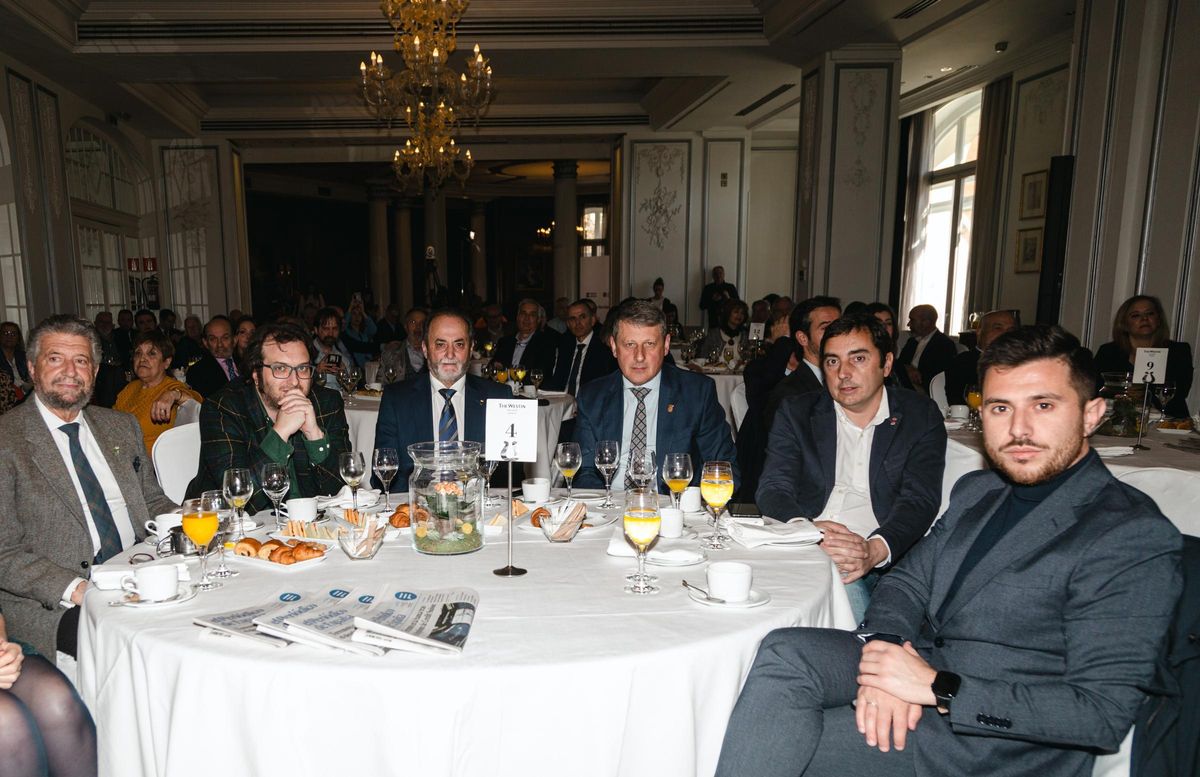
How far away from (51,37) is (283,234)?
40.1 feet

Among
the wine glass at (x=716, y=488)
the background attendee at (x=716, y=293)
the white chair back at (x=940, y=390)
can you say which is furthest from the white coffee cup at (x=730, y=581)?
the background attendee at (x=716, y=293)

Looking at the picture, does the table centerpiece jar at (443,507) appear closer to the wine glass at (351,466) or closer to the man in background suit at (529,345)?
the wine glass at (351,466)

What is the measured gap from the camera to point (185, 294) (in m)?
12.0

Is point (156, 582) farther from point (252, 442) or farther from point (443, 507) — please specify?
point (252, 442)

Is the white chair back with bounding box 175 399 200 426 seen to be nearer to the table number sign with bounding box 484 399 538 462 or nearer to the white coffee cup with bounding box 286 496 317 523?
the white coffee cup with bounding box 286 496 317 523

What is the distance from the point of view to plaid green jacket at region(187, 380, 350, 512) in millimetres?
2527

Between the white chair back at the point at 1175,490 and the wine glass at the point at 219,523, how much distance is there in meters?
3.03

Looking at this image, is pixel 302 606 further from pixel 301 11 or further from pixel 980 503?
pixel 301 11

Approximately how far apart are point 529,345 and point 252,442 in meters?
3.92

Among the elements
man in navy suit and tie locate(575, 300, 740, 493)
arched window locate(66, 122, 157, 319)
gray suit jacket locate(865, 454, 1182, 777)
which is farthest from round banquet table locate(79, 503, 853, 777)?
arched window locate(66, 122, 157, 319)

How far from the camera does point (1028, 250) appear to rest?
8.52 metres

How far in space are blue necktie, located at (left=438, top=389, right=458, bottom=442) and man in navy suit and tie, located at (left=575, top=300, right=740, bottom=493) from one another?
538 mm

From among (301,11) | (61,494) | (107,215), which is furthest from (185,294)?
(61,494)

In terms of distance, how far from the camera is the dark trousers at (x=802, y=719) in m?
1.49
